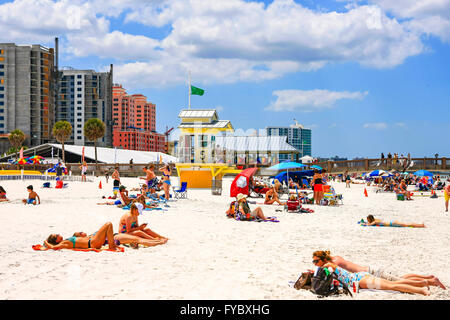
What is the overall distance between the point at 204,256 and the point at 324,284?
2.93 meters

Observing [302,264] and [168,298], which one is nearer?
[168,298]

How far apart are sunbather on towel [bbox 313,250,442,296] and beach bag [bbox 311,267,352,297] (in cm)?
11

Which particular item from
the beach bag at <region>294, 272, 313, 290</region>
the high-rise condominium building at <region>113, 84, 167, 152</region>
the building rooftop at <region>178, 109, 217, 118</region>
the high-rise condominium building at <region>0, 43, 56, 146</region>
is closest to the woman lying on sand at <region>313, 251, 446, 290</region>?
the beach bag at <region>294, 272, 313, 290</region>

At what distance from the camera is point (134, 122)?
18588 centimetres

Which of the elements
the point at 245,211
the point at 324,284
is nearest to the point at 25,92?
the point at 245,211

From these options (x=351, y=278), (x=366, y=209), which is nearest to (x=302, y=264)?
(x=351, y=278)

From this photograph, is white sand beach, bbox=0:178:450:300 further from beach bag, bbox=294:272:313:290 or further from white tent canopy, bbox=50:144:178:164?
white tent canopy, bbox=50:144:178:164

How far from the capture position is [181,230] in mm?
11398

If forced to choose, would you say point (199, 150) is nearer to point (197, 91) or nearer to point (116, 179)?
point (197, 91)

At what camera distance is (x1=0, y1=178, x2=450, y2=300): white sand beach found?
6.09 metres

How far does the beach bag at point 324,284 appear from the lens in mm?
6004

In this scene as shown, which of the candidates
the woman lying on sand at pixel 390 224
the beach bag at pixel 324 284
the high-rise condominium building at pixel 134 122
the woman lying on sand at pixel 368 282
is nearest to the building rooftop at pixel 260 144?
the woman lying on sand at pixel 390 224
